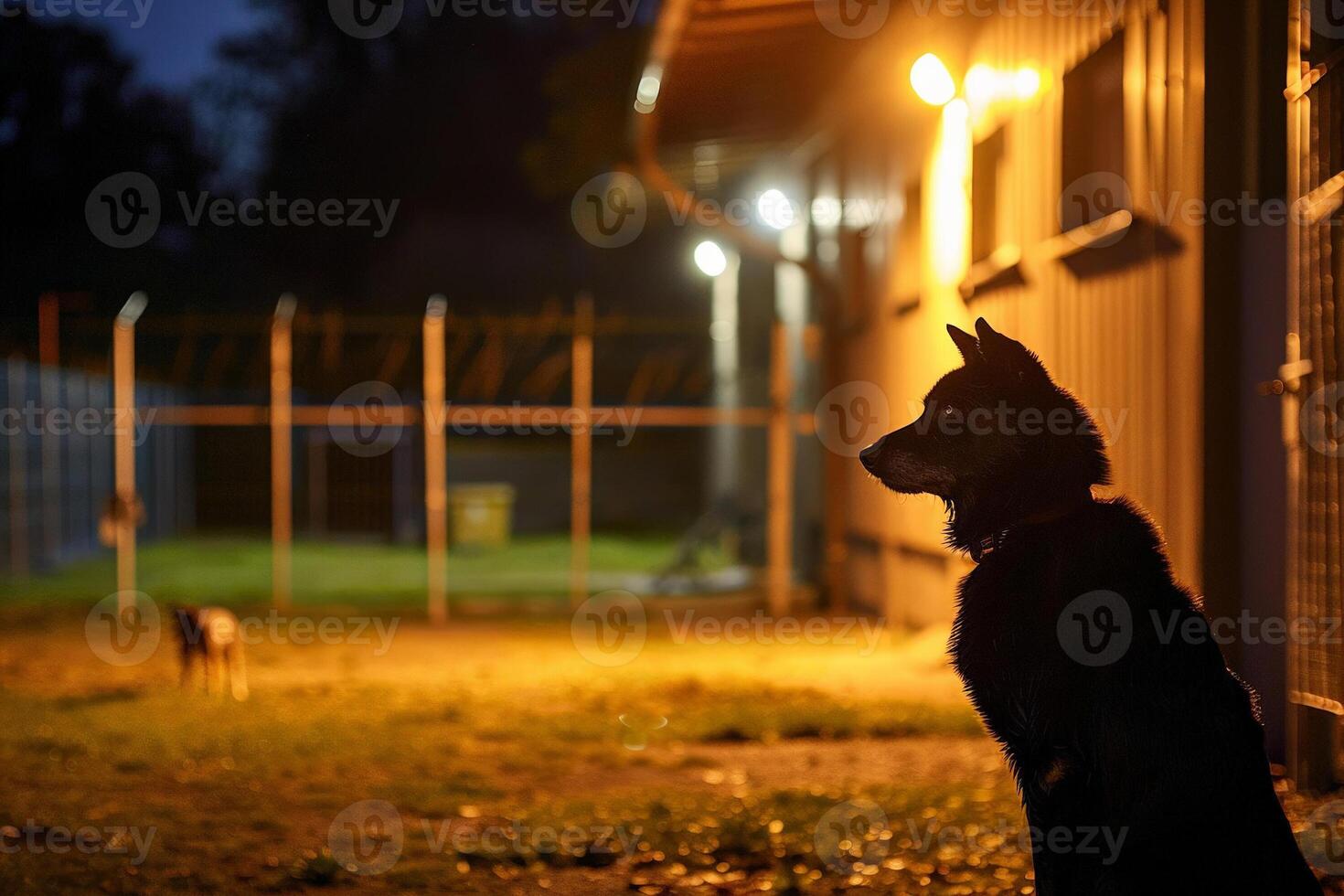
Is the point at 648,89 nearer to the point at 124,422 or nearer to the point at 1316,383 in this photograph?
the point at 124,422

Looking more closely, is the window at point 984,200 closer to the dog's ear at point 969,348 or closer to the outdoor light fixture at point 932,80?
the outdoor light fixture at point 932,80

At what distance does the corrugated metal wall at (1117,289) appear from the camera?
6.78m

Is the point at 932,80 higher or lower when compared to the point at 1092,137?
higher

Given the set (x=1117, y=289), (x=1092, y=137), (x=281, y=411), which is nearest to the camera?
(x=1117, y=289)

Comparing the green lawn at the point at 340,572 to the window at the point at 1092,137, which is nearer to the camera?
the window at the point at 1092,137

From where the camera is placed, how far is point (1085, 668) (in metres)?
3.12

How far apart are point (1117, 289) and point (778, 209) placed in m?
11.8

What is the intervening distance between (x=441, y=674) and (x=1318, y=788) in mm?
6984

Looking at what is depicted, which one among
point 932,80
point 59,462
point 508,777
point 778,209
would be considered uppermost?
point 778,209

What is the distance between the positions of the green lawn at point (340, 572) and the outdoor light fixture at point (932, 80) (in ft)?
26.3

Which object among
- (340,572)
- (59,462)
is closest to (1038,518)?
(340,572)

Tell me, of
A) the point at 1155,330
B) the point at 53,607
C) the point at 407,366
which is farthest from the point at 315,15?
the point at 1155,330

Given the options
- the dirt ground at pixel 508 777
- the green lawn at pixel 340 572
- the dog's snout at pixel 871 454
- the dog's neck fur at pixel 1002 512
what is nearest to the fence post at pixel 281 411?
the green lawn at pixel 340 572

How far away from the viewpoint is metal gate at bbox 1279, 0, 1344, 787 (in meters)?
5.03
